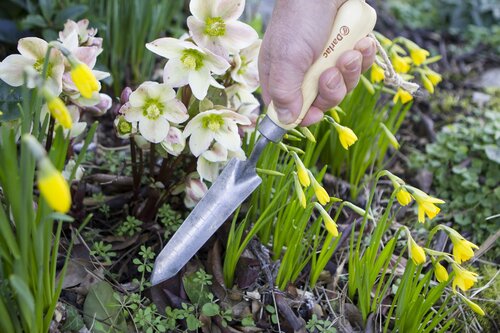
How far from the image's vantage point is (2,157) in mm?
1068

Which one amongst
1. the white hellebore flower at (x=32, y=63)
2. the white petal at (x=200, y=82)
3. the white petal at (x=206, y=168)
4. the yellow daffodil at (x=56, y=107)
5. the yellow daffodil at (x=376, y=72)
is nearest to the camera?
the yellow daffodil at (x=56, y=107)

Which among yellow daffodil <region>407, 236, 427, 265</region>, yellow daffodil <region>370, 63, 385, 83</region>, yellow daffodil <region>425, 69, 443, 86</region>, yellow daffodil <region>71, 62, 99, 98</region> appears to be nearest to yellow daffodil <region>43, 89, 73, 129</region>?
yellow daffodil <region>71, 62, 99, 98</region>

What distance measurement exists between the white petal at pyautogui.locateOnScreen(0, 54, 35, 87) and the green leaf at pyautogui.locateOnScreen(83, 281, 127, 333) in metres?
0.54

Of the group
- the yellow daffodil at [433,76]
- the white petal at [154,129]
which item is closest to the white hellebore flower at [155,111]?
the white petal at [154,129]

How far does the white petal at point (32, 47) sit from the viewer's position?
4.43 feet

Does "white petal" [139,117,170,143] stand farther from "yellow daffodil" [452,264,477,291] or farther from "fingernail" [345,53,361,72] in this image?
"yellow daffodil" [452,264,477,291]

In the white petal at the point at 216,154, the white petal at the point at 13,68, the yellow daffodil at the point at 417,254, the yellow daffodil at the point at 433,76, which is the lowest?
the white petal at the point at 216,154

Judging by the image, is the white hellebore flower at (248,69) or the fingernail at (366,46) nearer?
the fingernail at (366,46)

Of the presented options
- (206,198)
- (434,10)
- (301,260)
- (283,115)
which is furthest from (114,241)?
(434,10)

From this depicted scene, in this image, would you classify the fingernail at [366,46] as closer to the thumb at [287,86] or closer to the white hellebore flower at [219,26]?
the thumb at [287,86]

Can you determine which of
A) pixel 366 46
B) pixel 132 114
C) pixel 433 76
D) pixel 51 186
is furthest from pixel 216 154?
pixel 433 76

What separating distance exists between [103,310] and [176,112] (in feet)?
1.73

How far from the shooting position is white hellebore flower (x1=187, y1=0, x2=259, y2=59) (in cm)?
145

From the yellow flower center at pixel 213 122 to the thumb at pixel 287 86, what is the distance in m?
0.18
